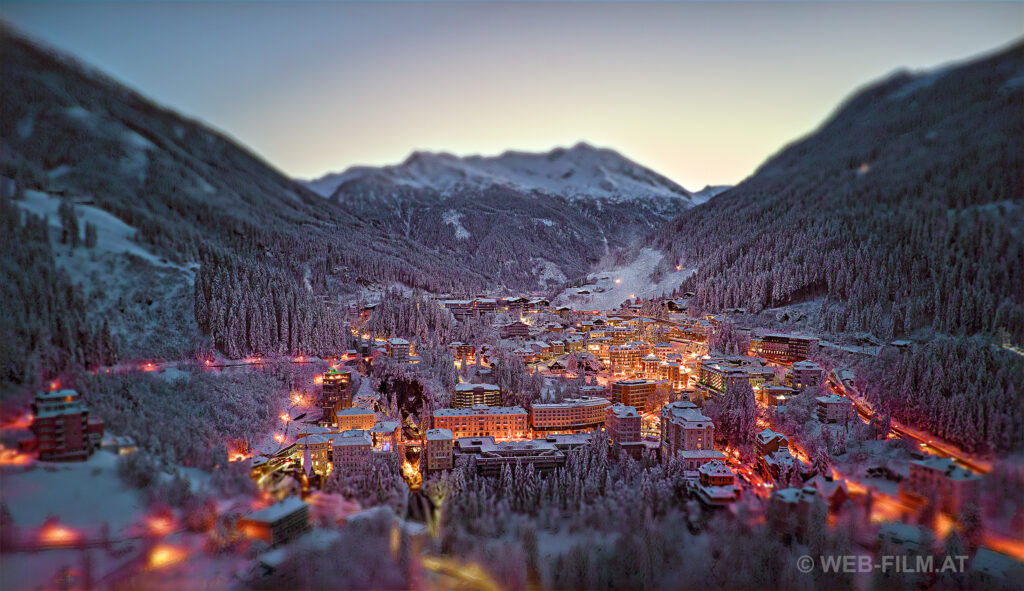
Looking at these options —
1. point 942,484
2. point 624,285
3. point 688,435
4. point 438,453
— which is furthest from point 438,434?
point 624,285

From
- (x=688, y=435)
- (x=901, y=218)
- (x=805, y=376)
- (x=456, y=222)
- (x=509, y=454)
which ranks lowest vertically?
(x=509, y=454)

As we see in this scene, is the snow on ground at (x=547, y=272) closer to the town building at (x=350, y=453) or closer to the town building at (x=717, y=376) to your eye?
the town building at (x=717, y=376)

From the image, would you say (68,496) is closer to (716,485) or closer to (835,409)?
(716,485)

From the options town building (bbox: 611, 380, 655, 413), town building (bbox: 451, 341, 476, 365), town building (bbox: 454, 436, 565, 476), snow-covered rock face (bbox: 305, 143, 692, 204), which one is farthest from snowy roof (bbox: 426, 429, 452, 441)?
snow-covered rock face (bbox: 305, 143, 692, 204)

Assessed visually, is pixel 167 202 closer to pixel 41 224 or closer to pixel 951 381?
pixel 41 224

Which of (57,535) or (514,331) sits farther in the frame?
(514,331)
